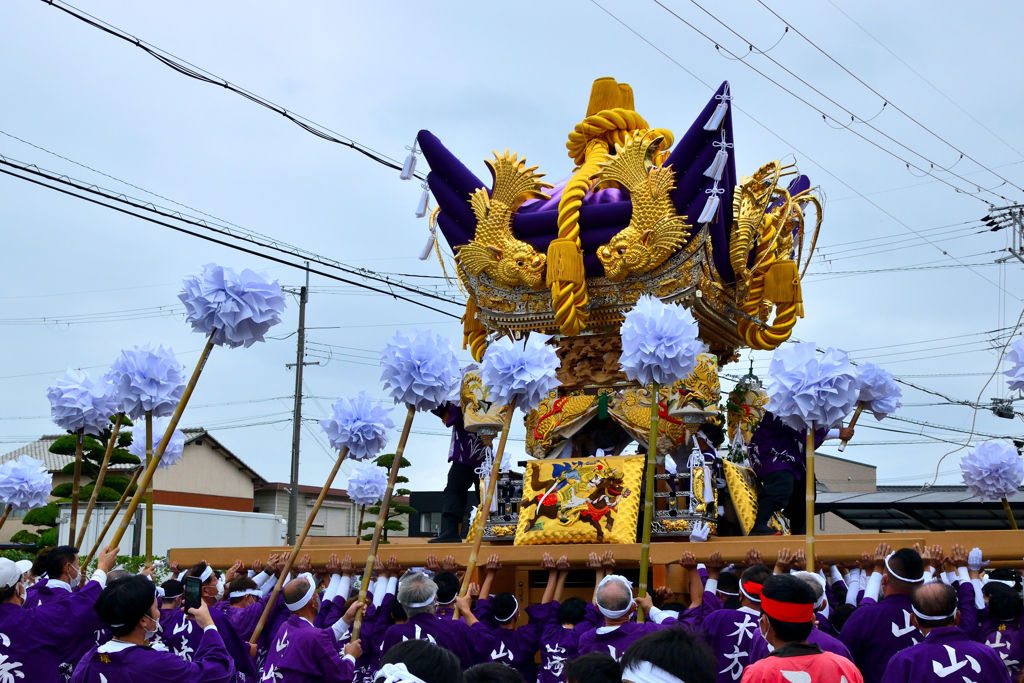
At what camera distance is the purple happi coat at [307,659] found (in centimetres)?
526

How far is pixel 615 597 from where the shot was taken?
5094 millimetres

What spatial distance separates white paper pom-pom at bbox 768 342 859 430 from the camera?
6.65m

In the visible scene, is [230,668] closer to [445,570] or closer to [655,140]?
[445,570]

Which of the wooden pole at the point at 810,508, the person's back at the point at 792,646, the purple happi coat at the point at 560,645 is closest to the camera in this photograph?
the person's back at the point at 792,646

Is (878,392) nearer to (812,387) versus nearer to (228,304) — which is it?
(812,387)

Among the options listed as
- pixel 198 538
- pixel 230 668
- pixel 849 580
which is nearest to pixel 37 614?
pixel 230 668

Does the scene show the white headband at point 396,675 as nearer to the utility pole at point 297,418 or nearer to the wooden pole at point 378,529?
the wooden pole at point 378,529

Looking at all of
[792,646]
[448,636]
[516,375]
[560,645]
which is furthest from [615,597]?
[516,375]

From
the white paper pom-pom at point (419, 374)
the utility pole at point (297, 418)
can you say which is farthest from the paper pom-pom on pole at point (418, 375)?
the utility pole at point (297, 418)

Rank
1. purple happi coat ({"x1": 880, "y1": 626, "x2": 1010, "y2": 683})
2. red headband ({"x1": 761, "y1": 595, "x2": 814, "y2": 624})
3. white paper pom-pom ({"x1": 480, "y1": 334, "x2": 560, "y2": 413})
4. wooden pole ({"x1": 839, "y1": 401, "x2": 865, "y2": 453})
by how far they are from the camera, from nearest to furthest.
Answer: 1. red headband ({"x1": 761, "y1": 595, "x2": 814, "y2": 624})
2. purple happi coat ({"x1": 880, "y1": 626, "x2": 1010, "y2": 683})
3. white paper pom-pom ({"x1": 480, "y1": 334, "x2": 560, "y2": 413})
4. wooden pole ({"x1": 839, "y1": 401, "x2": 865, "y2": 453})

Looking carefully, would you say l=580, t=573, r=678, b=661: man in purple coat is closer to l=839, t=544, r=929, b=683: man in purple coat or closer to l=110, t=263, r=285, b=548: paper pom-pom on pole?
l=839, t=544, r=929, b=683: man in purple coat

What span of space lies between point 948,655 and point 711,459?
5.46 m

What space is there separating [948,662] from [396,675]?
8.14ft

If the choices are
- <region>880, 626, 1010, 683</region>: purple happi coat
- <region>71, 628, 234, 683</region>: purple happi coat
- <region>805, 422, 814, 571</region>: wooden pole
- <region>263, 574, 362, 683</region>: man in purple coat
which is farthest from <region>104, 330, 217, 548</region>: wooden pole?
<region>880, 626, 1010, 683</region>: purple happi coat
